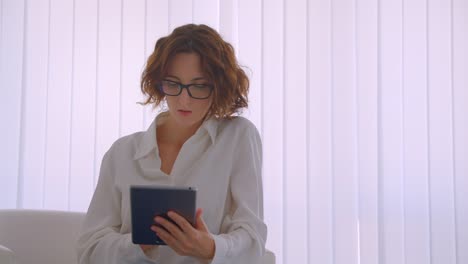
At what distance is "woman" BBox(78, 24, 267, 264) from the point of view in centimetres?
151

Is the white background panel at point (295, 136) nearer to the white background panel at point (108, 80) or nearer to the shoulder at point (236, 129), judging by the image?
the white background panel at point (108, 80)

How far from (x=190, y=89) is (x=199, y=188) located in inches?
10.3

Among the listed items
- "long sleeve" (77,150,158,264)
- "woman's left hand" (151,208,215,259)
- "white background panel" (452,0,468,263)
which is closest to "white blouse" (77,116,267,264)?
"long sleeve" (77,150,158,264)

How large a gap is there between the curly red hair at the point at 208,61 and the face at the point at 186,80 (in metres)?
0.01

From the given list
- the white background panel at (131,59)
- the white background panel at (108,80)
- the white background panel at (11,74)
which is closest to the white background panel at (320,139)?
the white background panel at (131,59)

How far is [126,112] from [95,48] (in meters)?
0.35

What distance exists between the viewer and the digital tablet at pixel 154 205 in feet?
4.14

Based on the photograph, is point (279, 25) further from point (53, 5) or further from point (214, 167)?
point (214, 167)

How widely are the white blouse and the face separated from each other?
71mm

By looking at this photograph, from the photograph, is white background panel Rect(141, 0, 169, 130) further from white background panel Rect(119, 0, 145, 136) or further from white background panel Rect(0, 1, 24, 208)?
white background panel Rect(0, 1, 24, 208)

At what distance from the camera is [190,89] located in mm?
1522

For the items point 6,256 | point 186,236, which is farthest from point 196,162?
point 6,256

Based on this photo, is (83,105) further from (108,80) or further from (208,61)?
(208,61)

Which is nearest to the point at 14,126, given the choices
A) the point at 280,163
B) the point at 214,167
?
the point at 280,163
